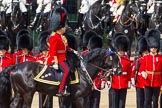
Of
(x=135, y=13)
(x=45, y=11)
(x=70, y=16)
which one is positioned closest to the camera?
(x=135, y=13)

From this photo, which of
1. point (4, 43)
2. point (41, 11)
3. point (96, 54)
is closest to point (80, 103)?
point (96, 54)

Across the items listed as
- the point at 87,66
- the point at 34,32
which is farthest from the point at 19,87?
the point at 34,32

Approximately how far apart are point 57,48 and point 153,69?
1.90 metres

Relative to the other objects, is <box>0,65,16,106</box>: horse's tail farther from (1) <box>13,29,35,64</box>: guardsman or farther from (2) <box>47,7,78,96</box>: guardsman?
(1) <box>13,29,35,64</box>: guardsman

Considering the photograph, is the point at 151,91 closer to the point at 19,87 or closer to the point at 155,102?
the point at 155,102

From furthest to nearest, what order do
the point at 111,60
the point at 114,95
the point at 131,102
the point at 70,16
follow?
the point at 70,16 → the point at 131,102 → the point at 114,95 → the point at 111,60

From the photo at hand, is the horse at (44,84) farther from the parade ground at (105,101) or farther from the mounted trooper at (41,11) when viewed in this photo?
the mounted trooper at (41,11)

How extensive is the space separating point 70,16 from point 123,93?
Answer: 39.4ft

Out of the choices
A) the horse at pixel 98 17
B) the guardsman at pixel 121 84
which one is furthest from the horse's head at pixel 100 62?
the horse at pixel 98 17

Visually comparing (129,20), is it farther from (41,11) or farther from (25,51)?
(25,51)

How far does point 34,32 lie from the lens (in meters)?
22.3

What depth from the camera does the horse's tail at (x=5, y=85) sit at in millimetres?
11914

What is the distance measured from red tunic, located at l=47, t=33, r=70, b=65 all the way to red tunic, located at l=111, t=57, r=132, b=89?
127 centimetres

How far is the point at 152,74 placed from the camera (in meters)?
12.8
